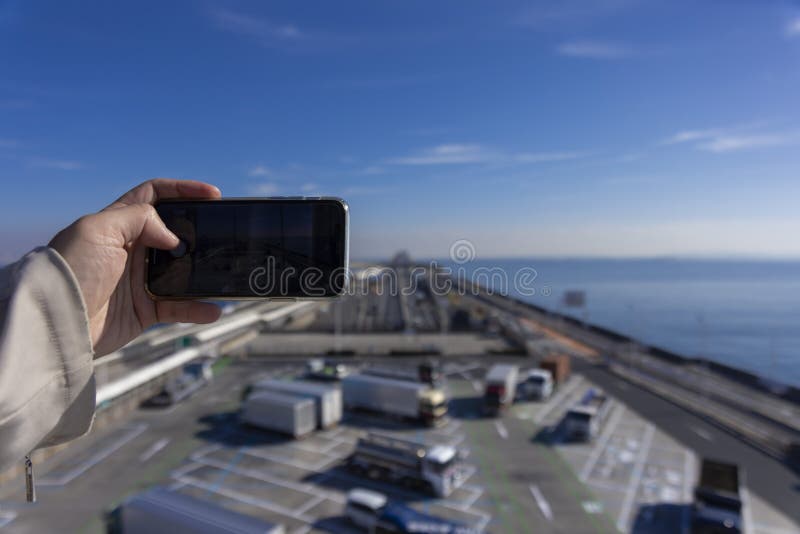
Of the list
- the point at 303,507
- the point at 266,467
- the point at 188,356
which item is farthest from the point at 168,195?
the point at 188,356

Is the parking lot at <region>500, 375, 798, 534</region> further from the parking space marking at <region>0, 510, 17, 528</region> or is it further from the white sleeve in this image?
the parking space marking at <region>0, 510, 17, 528</region>

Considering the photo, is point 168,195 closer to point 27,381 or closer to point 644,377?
point 27,381

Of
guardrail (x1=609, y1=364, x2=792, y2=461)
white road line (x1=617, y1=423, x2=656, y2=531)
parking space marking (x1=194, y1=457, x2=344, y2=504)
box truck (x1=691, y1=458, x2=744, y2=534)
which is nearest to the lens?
box truck (x1=691, y1=458, x2=744, y2=534)

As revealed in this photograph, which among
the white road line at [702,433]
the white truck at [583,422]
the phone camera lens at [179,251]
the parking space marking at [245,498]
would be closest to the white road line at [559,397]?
the white truck at [583,422]

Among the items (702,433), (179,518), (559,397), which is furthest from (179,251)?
(559,397)

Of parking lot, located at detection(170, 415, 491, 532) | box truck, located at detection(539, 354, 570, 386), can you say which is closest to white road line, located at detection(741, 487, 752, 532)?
parking lot, located at detection(170, 415, 491, 532)

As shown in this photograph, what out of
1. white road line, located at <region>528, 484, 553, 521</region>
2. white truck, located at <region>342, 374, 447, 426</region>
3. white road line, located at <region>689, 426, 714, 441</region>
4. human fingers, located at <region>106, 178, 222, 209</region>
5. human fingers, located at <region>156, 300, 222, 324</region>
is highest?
human fingers, located at <region>106, 178, 222, 209</region>
